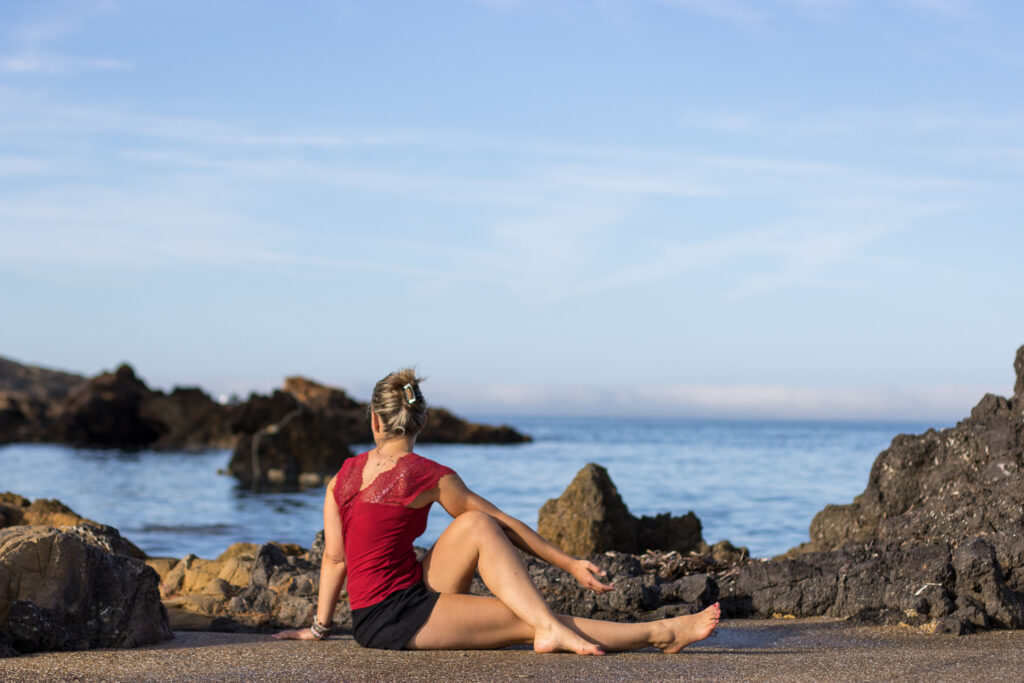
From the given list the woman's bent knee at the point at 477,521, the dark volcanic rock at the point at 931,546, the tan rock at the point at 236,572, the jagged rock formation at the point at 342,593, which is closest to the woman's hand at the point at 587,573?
the woman's bent knee at the point at 477,521

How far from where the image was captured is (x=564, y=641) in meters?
5.11

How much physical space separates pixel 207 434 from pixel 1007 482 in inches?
2177

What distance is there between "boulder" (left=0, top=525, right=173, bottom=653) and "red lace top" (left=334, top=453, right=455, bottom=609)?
142 centimetres

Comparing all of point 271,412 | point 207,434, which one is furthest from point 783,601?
point 207,434

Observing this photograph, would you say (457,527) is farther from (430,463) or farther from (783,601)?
(783,601)

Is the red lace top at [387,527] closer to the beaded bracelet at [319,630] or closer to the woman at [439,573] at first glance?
the woman at [439,573]

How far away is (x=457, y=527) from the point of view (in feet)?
16.8

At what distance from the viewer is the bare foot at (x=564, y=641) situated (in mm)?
5094

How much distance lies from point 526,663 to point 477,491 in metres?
26.2

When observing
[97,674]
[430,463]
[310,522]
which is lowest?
[310,522]

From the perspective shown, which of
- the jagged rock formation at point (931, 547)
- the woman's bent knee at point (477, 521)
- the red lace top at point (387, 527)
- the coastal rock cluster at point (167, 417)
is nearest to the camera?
the woman's bent knee at point (477, 521)

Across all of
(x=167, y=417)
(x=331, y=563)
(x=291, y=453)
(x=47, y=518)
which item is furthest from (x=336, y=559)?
(x=167, y=417)

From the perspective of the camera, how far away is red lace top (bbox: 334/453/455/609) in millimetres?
5188

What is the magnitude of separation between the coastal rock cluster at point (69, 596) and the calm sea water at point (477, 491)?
1091 cm
